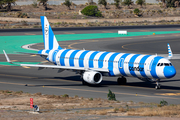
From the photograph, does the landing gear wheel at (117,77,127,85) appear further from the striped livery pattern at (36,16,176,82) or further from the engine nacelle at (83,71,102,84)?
the engine nacelle at (83,71,102,84)

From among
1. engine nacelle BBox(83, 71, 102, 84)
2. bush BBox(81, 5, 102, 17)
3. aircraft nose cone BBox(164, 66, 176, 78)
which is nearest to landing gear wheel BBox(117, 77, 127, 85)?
engine nacelle BBox(83, 71, 102, 84)

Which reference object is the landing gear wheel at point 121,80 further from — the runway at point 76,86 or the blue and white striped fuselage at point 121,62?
the blue and white striped fuselage at point 121,62

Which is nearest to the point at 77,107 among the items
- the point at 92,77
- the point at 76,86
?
the point at 92,77

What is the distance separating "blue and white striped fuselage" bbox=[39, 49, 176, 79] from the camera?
35656 mm

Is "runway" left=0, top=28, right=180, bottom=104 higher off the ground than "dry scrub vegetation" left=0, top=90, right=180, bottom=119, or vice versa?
"dry scrub vegetation" left=0, top=90, right=180, bottom=119

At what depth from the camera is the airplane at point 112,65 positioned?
118 feet

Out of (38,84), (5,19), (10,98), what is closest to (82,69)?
(38,84)

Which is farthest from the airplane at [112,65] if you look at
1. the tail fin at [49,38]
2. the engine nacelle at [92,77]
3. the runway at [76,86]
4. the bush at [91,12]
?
the bush at [91,12]

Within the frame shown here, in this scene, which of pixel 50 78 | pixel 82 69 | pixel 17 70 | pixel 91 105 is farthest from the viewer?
pixel 17 70

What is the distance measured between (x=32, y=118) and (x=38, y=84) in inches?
751

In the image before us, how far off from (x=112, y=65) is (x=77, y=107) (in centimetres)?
1315

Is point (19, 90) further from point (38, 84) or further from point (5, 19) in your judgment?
point (5, 19)

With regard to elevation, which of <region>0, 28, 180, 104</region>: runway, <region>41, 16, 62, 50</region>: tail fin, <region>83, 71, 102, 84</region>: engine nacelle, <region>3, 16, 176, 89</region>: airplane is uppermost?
<region>41, 16, 62, 50</region>: tail fin

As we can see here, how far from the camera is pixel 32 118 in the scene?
2242 centimetres
